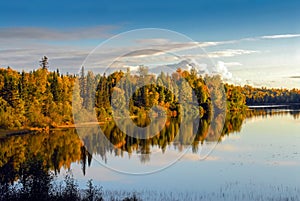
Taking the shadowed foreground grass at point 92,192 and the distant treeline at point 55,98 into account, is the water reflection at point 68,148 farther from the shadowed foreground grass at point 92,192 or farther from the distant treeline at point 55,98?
the distant treeline at point 55,98

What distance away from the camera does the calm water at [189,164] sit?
1762 cm

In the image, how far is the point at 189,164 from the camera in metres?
23.0

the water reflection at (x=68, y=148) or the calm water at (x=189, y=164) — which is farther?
the water reflection at (x=68, y=148)

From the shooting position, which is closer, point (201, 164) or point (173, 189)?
point (173, 189)

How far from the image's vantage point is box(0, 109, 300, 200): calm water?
17625 millimetres

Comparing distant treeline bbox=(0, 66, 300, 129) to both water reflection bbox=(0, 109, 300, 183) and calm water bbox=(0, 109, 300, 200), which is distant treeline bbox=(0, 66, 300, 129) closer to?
water reflection bbox=(0, 109, 300, 183)

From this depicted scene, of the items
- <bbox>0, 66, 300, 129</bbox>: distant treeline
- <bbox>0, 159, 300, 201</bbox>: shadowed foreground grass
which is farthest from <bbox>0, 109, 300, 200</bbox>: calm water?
<bbox>0, 66, 300, 129</bbox>: distant treeline

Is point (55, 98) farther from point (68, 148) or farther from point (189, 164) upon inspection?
point (189, 164)

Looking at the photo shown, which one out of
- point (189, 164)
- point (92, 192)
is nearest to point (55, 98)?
point (189, 164)

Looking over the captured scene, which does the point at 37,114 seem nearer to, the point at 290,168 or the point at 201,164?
the point at 201,164

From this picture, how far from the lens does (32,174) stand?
13516mm

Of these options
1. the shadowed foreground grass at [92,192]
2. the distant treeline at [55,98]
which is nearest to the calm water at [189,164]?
the shadowed foreground grass at [92,192]

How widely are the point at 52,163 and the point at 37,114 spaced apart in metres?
26.6

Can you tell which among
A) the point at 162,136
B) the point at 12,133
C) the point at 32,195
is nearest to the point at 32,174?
the point at 32,195
